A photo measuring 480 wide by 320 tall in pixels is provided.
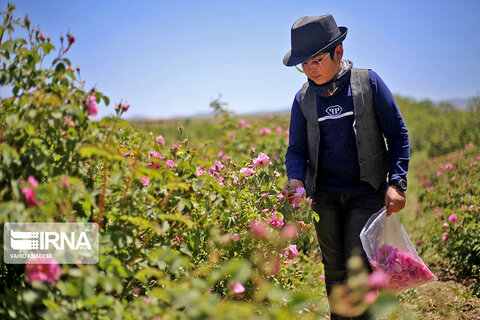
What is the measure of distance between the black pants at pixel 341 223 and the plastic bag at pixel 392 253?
0.26 ft

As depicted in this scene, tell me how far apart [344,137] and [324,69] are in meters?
0.38

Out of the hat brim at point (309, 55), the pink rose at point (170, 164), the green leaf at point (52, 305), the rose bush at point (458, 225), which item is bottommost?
the rose bush at point (458, 225)

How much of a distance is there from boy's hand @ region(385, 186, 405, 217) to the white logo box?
1.47 metres

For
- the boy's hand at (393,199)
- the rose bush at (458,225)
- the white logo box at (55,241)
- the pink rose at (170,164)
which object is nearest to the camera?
the white logo box at (55,241)

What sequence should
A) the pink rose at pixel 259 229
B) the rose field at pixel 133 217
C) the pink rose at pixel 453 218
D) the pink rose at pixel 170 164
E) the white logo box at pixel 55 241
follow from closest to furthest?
1. the rose field at pixel 133 217
2. the white logo box at pixel 55 241
3. the pink rose at pixel 170 164
4. the pink rose at pixel 259 229
5. the pink rose at pixel 453 218

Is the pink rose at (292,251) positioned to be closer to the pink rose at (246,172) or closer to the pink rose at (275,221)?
the pink rose at (275,221)

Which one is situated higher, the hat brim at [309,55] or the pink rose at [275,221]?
the hat brim at [309,55]

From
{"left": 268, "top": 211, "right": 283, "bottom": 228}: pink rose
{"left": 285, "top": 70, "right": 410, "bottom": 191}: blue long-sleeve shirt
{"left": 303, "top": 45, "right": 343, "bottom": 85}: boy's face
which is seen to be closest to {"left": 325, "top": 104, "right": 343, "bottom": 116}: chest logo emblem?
{"left": 285, "top": 70, "right": 410, "bottom": 191}: blue long-sleeve shirt

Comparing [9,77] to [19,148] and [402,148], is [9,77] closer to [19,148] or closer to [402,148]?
[19,148]

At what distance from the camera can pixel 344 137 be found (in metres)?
2.24

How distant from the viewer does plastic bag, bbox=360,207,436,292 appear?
81.0 inches

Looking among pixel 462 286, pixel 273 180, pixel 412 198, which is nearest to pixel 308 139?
pixel 273 180

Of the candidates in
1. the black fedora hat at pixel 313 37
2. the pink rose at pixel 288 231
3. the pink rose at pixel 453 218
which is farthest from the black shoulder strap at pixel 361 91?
the pink rose at pixel 453 218

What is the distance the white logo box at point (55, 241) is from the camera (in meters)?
1.34
